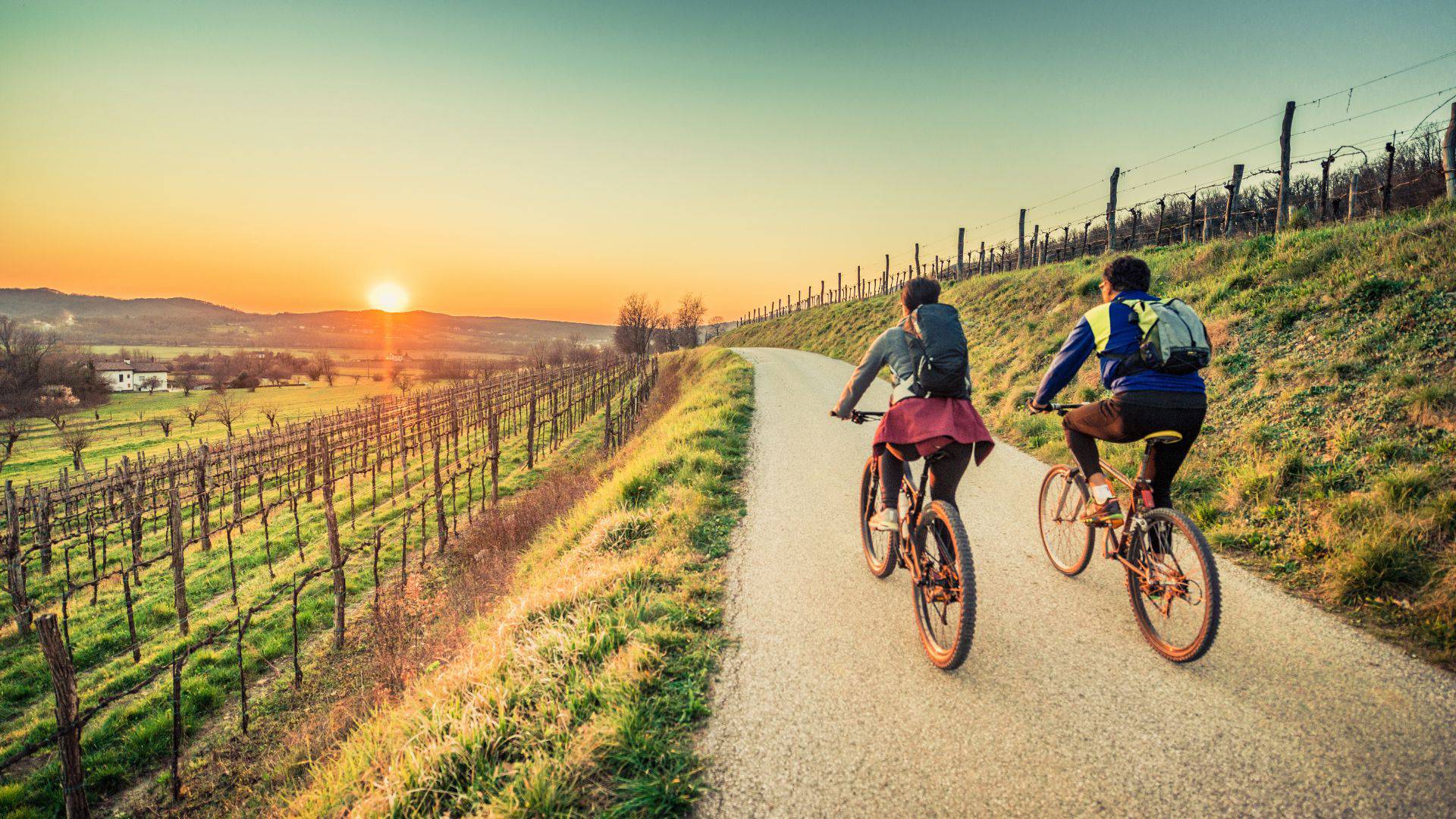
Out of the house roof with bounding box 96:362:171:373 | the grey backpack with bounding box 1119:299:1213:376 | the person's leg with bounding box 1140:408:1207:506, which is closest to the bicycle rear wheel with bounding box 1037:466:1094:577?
the person's leg with bounding box 1140:408:1207:506

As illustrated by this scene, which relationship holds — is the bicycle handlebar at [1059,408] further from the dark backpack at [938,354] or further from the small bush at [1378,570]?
the small bush at [1378,570]

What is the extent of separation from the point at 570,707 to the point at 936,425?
2.58 metres

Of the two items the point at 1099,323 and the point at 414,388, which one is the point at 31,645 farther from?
the point at 414,388

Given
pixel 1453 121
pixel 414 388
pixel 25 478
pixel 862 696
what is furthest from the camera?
pixel 414 388

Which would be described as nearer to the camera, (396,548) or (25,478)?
(396,548)

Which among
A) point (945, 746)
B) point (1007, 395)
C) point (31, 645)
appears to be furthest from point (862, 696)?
point (31, 645)

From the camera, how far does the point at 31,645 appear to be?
40.1 feet

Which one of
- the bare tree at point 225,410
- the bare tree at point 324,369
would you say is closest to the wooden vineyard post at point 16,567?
the bare tree at point 225,410

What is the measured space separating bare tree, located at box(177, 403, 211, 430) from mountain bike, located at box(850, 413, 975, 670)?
72.3m

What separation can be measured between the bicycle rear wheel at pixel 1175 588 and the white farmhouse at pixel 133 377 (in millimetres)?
119732

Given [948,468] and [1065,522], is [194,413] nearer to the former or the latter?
[948,468]

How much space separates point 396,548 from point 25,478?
3802 cm

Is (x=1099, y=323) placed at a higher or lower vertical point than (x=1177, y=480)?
higher

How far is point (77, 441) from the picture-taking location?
3844 cm
